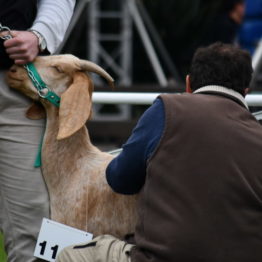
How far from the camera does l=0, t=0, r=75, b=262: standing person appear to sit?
4242mm

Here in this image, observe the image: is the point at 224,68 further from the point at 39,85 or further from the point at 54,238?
the point at 54,238

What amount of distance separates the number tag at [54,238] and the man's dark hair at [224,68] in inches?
32.5

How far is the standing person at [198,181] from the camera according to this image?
144 inches

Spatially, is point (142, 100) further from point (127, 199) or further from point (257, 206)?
point (257, 206)

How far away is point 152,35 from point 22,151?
27.2ft

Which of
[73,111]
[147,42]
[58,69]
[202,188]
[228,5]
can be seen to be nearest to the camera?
[202,188]

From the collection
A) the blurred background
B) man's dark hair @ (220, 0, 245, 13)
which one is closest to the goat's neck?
the blurred background

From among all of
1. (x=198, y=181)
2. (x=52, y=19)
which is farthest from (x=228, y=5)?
(x=198, y=181)

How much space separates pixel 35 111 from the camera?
4.28m

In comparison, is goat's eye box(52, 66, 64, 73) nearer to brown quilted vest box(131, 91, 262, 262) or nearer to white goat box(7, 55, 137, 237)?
white goat box(7, 55, 137, 237)

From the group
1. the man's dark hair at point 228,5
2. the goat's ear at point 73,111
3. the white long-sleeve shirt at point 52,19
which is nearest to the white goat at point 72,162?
the goat's ear at point 73,111

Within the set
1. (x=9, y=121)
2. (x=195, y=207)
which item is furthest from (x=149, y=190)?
(x=9, y=121)

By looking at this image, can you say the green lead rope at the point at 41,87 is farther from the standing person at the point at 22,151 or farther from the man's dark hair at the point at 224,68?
the man's dark hair at the point at 224,68

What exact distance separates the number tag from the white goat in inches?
1.8
